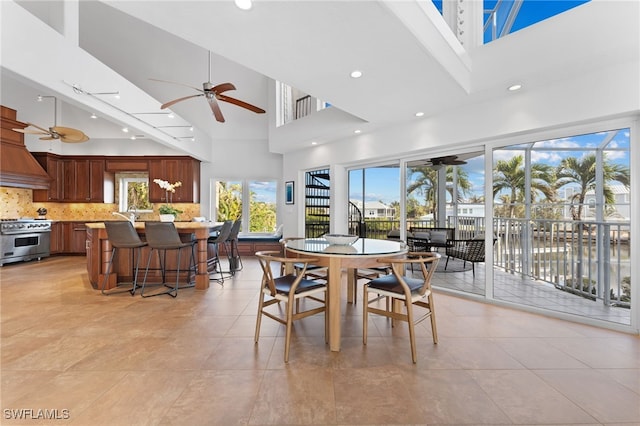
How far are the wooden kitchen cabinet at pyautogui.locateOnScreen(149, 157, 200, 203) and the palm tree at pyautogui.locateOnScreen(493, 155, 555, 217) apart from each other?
653 centimetres

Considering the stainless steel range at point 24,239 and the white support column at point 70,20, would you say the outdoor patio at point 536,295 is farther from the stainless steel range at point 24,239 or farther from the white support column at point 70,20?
the stainless steel range at point 24,239

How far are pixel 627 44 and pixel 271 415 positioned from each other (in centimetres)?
386

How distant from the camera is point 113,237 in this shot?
3.92 m

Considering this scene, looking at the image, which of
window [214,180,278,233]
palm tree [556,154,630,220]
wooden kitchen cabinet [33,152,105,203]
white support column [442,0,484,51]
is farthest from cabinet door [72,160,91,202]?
palm tree [556,154,630,220]

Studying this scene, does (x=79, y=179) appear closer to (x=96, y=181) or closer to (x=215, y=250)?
(x=96, y=181)

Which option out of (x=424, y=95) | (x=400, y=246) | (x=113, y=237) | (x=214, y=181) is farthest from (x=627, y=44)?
(x=214, y=181)

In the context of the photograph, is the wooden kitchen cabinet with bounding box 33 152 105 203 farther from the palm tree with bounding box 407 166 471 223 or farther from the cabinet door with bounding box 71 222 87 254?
the palm tree with bounding box 407 166 471 223

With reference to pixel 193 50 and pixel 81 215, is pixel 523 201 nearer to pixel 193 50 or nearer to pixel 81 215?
pixel 193 50

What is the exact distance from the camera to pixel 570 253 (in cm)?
335

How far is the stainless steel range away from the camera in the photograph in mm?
5605

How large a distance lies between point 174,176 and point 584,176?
7660mm

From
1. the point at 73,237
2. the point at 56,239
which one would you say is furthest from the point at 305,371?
the point at 56,239

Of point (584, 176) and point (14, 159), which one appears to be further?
point (14, 159)

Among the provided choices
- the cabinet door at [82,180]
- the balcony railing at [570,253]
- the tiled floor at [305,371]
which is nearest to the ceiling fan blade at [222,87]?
the tiled floor at [305,371]
